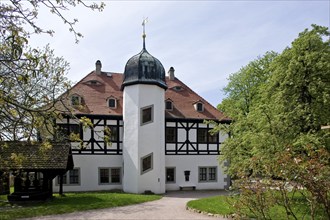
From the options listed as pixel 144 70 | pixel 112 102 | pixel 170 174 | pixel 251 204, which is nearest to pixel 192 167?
pixel 170 174

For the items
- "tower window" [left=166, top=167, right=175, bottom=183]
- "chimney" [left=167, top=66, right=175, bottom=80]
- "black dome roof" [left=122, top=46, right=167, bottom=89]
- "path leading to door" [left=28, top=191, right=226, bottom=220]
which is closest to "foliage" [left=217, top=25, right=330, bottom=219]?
"path leading to door" [left=28, top=191, right=226, bottom=220]

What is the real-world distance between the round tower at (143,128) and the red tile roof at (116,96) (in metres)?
1.88

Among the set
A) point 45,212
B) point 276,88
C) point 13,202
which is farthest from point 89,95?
point 276,88

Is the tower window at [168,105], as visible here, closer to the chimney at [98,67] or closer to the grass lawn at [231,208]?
the chimney at [98,67]

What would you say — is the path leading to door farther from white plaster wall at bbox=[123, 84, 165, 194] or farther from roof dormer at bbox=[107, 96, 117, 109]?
roof dormer at bbox=[107, 96, 117, 109]

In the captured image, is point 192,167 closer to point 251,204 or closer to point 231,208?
point 231,208

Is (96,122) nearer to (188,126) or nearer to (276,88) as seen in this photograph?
(188,126)

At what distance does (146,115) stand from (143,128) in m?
0.92

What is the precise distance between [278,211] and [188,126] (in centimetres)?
1229

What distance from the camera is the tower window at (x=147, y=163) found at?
22.1 m

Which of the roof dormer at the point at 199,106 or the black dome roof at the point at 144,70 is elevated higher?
the black dome roof at the point at 144,70

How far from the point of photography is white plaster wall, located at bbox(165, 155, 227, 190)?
24547 mm

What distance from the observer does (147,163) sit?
2234cm

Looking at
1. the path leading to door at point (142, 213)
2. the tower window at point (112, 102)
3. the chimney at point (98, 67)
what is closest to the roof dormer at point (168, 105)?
the tower window at point (112, 102)
